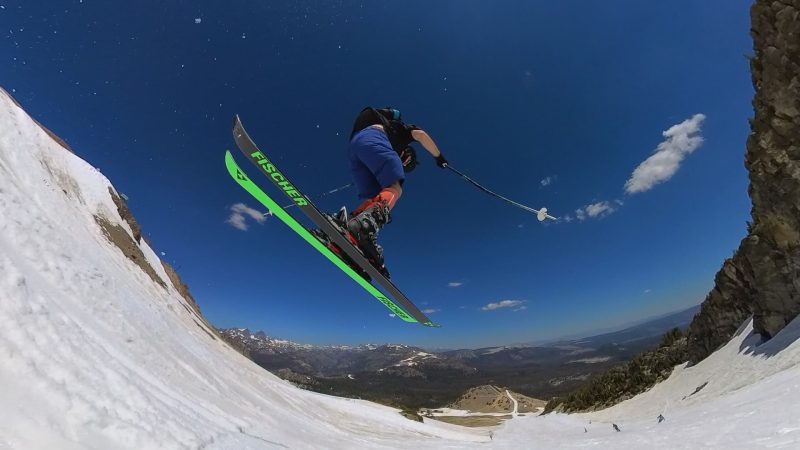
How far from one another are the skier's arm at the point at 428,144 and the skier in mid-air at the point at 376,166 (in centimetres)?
3

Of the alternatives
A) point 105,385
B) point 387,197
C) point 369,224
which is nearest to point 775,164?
point 387,197

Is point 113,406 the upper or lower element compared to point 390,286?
lower

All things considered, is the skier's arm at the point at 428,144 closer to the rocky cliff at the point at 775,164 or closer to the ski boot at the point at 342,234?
the ski boot at the point at 342,234

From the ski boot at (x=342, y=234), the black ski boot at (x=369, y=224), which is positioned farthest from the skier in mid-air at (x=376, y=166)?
the ski boot at (x=342, y=234)

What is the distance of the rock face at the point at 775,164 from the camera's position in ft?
46.8

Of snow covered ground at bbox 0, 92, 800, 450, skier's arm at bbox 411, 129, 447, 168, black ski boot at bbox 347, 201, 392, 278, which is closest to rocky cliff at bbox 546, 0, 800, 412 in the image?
snow covered ground at bbox 0, 92, 800, 450

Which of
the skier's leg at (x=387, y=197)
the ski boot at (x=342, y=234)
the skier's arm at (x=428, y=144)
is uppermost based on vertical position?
the skier's arm at (x=428, y=144)

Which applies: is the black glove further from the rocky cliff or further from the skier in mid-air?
the rocky cliff

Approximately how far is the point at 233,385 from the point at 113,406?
6.44 metres

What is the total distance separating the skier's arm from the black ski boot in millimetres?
2481

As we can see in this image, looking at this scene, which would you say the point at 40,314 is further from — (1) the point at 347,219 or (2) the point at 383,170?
(2) the point at 383,170

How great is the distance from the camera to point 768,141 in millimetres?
15344

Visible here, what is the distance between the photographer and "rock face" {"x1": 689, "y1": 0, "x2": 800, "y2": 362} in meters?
14.3

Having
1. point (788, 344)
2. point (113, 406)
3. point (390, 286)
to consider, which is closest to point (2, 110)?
point (390, 286)
